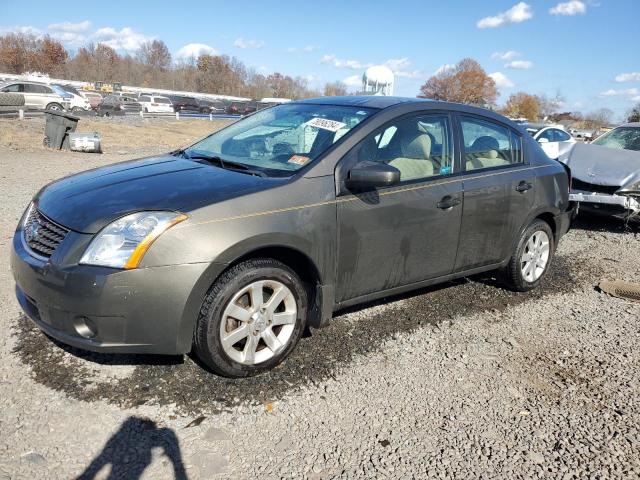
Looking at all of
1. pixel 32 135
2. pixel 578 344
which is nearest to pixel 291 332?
pixel 578 344

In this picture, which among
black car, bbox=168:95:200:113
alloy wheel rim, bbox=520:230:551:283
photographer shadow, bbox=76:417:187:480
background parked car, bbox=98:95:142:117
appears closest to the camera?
photographer shadow, bbox=76:417:187:480

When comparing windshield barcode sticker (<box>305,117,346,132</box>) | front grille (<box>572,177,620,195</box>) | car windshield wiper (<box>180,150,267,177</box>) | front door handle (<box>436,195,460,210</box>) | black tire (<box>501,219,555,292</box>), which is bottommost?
black tire (<box>501,219,555,292</box>)

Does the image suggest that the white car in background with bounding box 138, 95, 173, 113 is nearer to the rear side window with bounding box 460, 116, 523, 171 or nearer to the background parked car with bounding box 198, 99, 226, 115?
the background parked car with bounding box 198, 99, 226, 115

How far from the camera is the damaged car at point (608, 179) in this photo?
23.7ft

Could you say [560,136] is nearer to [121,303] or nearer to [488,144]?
[488,144]

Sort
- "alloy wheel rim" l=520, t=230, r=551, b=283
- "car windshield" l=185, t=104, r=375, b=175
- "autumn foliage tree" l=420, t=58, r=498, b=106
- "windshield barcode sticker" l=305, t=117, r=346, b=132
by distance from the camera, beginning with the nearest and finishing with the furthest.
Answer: "car windshield" l=185, t=104, r=375, b=175, "windshield barcode sticker" l=305, t=117, r=346, b=132, "alloy wheel rim" l=520, t=230, r=551, b=283, "autumn foliage tree" l=420, t=58, r=498, b=106

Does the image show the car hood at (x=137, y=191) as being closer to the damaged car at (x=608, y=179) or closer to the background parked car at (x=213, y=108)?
the damaged car at (x=608, y=179)

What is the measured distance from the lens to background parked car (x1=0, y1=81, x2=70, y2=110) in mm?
27969

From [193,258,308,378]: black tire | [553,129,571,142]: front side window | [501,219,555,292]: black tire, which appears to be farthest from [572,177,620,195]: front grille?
[553,129,571,142]: front side window

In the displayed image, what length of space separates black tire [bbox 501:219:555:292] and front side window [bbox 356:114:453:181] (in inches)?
47.2

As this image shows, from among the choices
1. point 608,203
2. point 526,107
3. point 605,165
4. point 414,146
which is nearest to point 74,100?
point 605,165

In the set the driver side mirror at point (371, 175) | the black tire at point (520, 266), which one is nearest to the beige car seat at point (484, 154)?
the black tire at point (520, 266)

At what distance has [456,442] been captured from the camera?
2742 millimetres

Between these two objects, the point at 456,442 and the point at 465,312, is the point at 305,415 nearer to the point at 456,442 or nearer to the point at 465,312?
the point at 456,442
